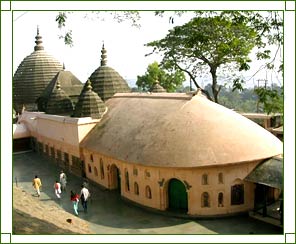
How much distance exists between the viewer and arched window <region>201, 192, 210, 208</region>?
15.1 metres

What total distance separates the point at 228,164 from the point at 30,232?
8.19m

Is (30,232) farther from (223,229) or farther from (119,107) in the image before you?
(119,107)

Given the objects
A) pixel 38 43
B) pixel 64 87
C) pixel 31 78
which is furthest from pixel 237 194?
pixel 38 43

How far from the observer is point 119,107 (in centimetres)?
2192

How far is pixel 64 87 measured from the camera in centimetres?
2909

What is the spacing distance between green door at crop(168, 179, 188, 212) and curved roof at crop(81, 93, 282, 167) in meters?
1.02

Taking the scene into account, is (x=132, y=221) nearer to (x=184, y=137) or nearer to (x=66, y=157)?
(x=184, y=137)

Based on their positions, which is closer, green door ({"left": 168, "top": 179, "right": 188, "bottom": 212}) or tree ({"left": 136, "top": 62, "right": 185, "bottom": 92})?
green door ({"left": 168, "top": 179, "right": 188, "bottom": 212})

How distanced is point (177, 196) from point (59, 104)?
1292 cm

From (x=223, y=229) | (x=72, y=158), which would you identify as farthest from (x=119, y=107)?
(x=223, y=229)

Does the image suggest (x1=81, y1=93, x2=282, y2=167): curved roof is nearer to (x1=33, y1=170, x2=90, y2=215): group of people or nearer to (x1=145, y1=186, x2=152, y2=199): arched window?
(x1=145, y1=186, x2=152, y2=199): arched window

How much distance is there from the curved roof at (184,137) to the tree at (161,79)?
A: 11.5m

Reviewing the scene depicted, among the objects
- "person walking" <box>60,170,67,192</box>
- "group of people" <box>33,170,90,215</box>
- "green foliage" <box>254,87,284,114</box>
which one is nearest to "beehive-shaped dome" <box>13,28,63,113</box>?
"person walking" <box>60,170,67,192</box>

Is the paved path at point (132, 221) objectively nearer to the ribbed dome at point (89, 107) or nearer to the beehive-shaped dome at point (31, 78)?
the ribbed dome at point (89, 107)
